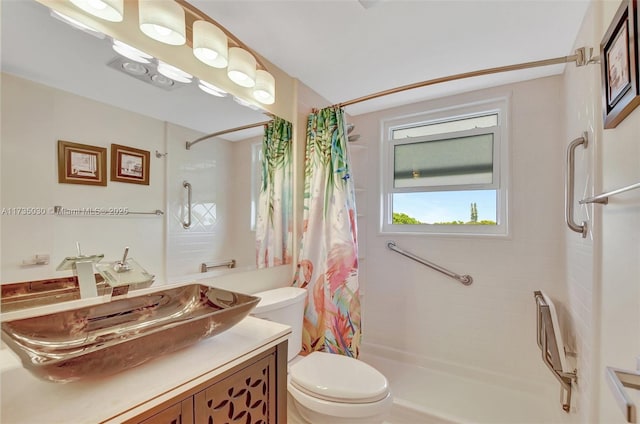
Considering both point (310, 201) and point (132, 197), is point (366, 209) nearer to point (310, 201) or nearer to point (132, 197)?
point (310, 201)

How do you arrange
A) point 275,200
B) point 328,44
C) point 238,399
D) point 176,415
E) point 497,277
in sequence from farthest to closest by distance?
point 497,277
point 275,200
point 328,44
point 238,399
point 176,415

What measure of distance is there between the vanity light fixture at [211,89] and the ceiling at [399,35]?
336mm

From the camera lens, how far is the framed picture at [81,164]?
36.4 inches

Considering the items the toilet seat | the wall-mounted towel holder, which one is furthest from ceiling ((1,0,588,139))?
the wall-mounted towel holder

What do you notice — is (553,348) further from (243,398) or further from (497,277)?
(243,398)

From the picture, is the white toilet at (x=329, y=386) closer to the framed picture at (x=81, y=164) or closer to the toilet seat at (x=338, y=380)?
the toilet seat at (x=338, y=380)

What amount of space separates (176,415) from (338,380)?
0.88 meters

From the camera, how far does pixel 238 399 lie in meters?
0.80

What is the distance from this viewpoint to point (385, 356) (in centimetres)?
242

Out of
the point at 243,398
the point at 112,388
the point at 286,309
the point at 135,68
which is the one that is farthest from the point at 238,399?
the point at 135,68

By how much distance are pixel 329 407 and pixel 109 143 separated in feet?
4.65

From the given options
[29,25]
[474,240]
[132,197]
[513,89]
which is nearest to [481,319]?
[474,240]

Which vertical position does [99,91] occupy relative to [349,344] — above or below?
above

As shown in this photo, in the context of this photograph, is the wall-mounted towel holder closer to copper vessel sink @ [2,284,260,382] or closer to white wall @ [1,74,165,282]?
copper vessel sink @ [2,284,260,382]
